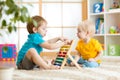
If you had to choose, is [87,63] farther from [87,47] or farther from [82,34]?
[82,34]

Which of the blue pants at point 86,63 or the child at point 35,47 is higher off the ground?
the child at point 35,47

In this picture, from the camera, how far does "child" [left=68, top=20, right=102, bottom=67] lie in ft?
9.21

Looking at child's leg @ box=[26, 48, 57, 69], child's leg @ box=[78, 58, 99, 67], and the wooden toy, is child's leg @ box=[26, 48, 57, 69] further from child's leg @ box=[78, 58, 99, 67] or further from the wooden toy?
child's leg @ box=[78, 58, 99, 67]

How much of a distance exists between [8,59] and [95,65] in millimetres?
1475

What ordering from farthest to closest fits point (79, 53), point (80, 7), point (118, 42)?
point (80, 7)
point (118, 42)
point (79, 53)

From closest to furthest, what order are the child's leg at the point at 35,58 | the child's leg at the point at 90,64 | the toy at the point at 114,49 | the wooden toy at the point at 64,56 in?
the child's leg at the point at 35,58 → the wooden toy at the point at 64,56 → the child's leg at the point at 90,64 → the toy at the point at 114,49

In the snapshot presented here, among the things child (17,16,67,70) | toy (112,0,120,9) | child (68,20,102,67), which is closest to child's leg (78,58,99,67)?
child (68,20,102,67)

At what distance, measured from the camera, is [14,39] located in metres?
4.87

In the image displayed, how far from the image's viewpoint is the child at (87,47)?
281cm

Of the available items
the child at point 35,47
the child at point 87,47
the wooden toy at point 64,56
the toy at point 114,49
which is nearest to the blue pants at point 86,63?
the child at point 87,47

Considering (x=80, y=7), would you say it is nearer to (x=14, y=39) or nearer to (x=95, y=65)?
(x=14, y=39)

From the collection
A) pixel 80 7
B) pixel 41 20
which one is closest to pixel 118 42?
pixel 80 7

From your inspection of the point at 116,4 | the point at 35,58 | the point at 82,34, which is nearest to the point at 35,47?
the point at 35,58

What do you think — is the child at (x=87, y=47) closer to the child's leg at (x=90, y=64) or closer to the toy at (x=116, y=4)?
the child's leg at (x=90, y=64)
